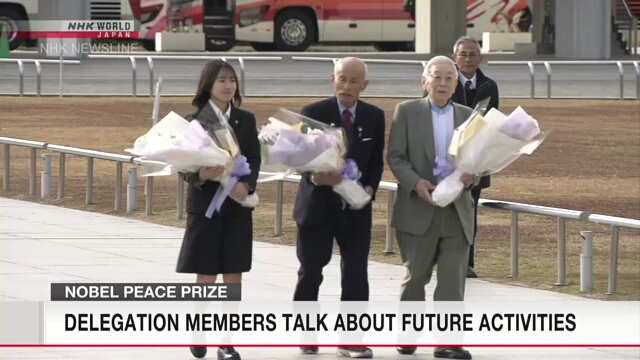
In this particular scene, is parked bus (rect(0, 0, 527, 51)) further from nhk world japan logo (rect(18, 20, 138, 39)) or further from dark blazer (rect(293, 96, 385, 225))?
dark blazer (rect(293, 96, 385, 225))

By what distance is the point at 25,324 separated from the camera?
918 cm

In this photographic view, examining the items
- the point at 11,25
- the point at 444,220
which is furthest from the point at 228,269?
the point at 11,25

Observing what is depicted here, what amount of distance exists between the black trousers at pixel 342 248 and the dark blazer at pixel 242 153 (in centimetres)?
41

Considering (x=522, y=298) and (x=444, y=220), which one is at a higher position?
(x=444, y=220)

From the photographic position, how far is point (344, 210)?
847 cm

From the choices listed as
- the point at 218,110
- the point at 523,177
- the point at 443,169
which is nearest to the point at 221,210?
the point at 218,110

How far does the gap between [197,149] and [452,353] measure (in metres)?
1.79

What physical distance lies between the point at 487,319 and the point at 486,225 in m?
5.48

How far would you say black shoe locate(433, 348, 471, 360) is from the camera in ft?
27.5

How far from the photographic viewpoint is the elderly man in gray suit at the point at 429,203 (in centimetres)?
842

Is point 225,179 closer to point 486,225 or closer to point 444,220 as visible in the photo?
point 444,220

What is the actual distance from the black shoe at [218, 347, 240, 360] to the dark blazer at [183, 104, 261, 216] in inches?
28.4

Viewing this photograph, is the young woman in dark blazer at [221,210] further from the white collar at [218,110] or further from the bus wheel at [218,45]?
the bus wheel at [218,45]

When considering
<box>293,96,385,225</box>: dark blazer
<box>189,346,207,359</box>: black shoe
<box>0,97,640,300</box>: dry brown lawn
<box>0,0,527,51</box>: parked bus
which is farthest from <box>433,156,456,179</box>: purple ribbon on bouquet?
<box>0,0,527,51</box>: parked bus
